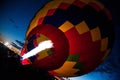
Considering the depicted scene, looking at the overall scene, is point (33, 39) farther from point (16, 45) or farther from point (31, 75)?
point (16, 45)

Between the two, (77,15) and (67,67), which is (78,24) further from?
(67,67)

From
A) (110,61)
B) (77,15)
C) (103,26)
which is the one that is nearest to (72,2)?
(77,15)

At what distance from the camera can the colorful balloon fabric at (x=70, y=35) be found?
2.82 metres

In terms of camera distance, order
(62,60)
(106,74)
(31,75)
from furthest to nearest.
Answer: (106,74)
(62,60)
(31,75)

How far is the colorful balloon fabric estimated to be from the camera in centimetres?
282

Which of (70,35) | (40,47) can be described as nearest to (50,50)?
(40,47)

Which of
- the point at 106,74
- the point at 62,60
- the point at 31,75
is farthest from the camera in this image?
the point at 106,74

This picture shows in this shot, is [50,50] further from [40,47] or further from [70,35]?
[70,35]

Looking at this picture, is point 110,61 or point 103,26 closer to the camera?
point 103,26

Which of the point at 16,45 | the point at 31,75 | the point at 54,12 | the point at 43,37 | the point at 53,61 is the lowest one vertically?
the point at 31,75

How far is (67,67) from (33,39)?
51 centimetres

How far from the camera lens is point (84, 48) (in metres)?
2.85

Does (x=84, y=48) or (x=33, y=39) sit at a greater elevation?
(x=33, y=39)

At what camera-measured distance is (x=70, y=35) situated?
9.22 ft
